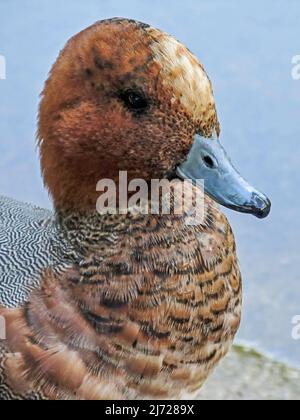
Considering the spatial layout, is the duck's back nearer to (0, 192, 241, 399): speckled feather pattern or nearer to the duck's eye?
(0, 192, 241, 399): speckled feather pattern

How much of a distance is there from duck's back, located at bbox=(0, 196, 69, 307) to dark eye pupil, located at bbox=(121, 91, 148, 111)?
0.74 feet

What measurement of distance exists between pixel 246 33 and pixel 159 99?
4.80ft

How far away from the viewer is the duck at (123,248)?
975 mm

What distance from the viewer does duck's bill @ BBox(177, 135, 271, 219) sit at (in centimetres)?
99

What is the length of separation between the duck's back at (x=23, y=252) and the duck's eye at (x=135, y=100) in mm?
226

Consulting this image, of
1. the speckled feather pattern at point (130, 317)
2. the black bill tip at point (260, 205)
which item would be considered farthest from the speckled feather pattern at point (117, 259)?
the black bill tip at point (260, 205)

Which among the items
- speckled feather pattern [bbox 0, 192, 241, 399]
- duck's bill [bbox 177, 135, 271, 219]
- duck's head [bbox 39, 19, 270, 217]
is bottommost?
speckled feather pattern [bbox 0, 192, 241, 399]

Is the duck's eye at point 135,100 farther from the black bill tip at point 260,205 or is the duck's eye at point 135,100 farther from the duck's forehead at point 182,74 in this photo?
the black bill tip at point 260,205

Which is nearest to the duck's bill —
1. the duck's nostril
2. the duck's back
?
the duck's nostril

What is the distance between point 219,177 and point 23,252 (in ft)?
0.95

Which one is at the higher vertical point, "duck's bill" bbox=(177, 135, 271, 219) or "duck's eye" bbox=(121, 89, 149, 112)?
"duck's eye" bbox=(121, 89, 149, 112)

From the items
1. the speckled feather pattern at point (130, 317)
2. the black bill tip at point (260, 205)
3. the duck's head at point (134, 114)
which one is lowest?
the speckled feather pattern at point (130, 317)

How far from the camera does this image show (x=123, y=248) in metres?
1.06

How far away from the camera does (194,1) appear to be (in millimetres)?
2469
